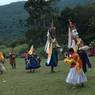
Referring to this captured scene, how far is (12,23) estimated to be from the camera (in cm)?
13138

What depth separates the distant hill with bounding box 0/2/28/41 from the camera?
117 meters

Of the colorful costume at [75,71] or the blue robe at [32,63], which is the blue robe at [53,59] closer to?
the blue robe at [32,63]

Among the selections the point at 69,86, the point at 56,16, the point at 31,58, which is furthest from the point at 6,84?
the point at 56,16

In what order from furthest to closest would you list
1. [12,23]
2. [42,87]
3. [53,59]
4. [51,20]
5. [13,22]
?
1. [13,22]
2. [12,23]
3. [51,20]
4. [53,59]
5. [42,87]

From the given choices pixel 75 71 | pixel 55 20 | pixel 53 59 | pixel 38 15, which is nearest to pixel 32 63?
pixel 53 59

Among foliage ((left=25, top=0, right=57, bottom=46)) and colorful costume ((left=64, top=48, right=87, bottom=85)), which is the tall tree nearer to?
foliage ((left=25, top=0, right=57, bottom=46))

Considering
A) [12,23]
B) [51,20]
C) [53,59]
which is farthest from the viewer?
[12,23]

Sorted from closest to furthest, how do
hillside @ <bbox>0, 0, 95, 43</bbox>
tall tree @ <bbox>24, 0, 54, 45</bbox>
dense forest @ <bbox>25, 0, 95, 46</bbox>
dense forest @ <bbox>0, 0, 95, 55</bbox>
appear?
1. dense forest @ <bbox>0, 0, 95, 55</bbox>
2. dense forest @ <bbox>25, 0, 95, 46</bbox>
3. tall tree @ <bbox>24, 0, 54, 45</bbox>
4. hillside @ <bbox>0, 0, 95, 43</bbox>

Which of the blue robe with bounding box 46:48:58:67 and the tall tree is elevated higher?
the blue robe with bounding box 46:48:58:67

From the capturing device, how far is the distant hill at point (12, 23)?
117 m

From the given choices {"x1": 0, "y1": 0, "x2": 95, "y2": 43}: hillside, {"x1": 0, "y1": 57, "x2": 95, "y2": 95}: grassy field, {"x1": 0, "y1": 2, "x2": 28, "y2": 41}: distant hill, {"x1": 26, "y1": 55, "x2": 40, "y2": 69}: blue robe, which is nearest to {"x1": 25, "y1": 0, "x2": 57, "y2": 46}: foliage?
{"x1": 0, "y1": 0, "x2": 95, "y2": 43}: hillside

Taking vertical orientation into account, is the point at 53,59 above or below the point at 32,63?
above

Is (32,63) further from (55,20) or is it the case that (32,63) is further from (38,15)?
(38,15)

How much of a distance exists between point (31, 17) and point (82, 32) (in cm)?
1331
